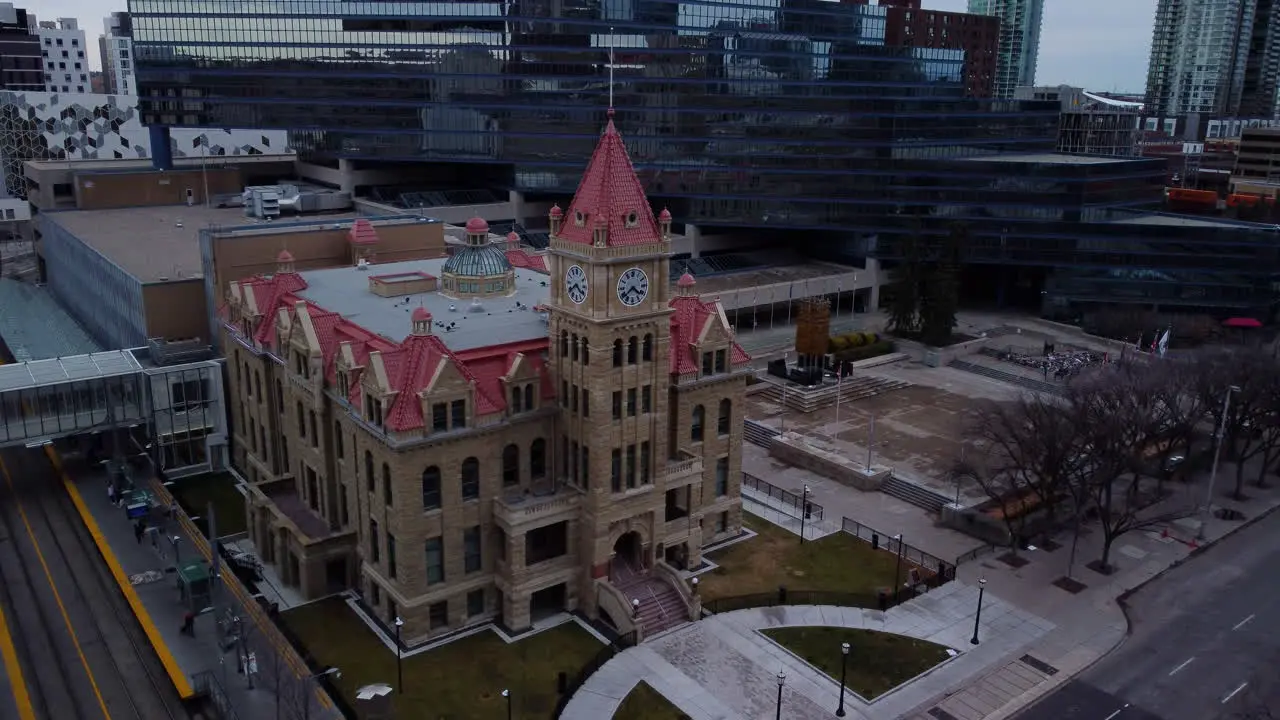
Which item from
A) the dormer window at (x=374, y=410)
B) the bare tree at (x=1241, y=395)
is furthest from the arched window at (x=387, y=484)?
the bare tree at (x=1241, y=395)

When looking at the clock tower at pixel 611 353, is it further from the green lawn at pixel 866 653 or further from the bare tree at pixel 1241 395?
the bare tree at pixel 1241 395

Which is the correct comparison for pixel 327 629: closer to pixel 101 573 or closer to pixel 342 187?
pixel 101 573

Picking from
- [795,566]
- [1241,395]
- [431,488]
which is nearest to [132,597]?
[431,488]

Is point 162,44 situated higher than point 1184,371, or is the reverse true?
point 162,44

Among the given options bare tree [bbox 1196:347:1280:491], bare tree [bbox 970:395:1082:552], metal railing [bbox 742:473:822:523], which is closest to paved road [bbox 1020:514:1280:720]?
bare tree [bbox 970:395:1082:552]

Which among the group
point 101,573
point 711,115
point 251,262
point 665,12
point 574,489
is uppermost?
point 665,12

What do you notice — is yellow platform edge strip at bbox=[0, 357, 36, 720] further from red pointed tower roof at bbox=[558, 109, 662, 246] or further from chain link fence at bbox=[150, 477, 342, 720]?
red pointed tower roof at bbox=[558, 109, 662, 246]

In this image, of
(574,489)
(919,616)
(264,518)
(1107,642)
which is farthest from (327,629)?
(1107,642)
